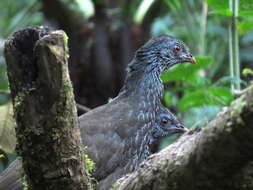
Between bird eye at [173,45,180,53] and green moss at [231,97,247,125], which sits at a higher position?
green moss at [231,97,247,125]

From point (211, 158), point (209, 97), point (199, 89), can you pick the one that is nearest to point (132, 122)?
point (209, 97)

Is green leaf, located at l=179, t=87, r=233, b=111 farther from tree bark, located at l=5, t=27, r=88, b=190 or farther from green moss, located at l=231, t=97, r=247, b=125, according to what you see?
green moss, located at l=231, t=97, r=247, b=125

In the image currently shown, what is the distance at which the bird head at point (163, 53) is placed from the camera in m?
5.26

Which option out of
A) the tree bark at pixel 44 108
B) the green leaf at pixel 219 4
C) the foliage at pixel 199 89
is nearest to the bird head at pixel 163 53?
the foliage at pixel 199 89

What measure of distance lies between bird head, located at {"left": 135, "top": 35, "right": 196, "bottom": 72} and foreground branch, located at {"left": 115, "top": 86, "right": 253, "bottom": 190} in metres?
2.34

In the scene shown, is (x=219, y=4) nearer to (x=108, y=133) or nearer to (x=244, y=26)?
(x=244, y=26)

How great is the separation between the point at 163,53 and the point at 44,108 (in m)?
2.67

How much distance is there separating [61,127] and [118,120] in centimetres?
182

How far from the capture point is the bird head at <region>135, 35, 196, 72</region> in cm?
526

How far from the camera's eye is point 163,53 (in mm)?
5344

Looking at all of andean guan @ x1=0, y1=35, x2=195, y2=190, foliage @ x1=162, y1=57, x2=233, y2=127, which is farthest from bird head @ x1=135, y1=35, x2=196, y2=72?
foliage @ x1=162, y1=57, x2=233, y2=127

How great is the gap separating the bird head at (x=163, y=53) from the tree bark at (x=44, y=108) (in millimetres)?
2317

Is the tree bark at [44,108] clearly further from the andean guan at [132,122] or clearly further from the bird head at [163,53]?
the bird head at [163,53]

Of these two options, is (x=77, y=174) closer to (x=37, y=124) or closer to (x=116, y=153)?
(x=37, y=124)
